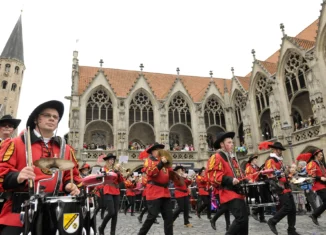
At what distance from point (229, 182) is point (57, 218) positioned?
2.90 m

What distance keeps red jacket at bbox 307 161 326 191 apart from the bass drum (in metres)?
7.13

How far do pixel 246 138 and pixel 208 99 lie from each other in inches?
253

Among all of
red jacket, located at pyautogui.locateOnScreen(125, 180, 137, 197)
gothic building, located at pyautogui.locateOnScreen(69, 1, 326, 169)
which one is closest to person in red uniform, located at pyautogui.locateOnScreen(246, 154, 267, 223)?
red jacket, located at pyautogui.locateOnScreen(125, 180, 137, 197)

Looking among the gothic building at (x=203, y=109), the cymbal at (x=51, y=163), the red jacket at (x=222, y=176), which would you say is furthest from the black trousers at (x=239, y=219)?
the gothic building at (x=203, y=109)

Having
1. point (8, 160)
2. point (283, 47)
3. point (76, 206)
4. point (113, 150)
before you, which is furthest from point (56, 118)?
point (283, 47)

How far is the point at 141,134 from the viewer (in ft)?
89.8

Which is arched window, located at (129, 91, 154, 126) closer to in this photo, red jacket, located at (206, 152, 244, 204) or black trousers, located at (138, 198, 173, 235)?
black trousers, located at (138, 198, 173, 235)

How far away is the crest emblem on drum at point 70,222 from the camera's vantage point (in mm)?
2182

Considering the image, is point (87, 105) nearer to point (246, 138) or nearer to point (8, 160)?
point (246, 138)

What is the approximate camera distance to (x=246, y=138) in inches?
986

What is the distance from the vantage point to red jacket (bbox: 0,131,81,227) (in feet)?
Result: 7.60

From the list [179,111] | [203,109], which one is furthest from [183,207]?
[203,109]

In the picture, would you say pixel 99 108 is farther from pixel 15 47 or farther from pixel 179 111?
pixel 15 47

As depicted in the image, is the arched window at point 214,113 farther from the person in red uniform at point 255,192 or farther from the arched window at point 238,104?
the person in red uniform at point 255,192
